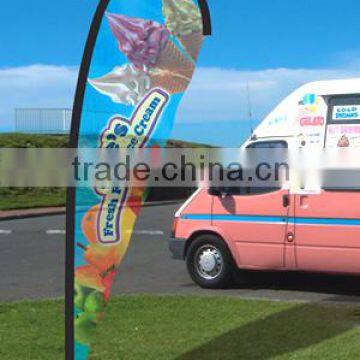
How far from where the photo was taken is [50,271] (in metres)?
11.5

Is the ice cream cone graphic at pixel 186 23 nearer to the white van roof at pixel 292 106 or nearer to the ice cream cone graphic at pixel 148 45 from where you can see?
the ice cream cone graphic at pixel 148 45

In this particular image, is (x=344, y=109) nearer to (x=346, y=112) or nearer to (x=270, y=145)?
(x=346, y=112)

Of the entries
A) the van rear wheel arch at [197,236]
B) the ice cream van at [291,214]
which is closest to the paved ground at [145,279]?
the ice cream van at [291,214]

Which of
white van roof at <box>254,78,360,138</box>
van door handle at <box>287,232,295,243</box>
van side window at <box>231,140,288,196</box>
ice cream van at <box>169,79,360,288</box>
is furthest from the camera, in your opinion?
van side window at <box>231,140,288,196</box>

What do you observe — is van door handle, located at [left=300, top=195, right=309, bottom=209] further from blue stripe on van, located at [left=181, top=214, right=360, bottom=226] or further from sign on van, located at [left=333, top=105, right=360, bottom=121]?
sign on van, located at [left=333, top=105, right=360, bottom=121]

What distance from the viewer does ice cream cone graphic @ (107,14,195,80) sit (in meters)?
4.61

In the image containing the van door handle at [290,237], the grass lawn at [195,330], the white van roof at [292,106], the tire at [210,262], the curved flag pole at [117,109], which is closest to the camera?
the curved flag pole at [117,109]

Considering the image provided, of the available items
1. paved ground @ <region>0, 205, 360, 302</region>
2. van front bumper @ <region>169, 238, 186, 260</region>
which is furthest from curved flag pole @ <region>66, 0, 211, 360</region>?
van front bumper @ <region>169, 238, 186, 260</region>

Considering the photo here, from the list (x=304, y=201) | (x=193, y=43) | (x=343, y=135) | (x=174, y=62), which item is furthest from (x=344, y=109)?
(x=174, y=62)

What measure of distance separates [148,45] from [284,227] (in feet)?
15.0

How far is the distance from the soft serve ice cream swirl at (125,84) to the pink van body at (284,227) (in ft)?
14.3

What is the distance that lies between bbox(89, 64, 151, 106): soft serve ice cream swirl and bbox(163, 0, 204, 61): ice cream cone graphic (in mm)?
382

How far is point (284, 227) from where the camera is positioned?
8.83 meters

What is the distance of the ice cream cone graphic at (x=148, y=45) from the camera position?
461 centimetres
